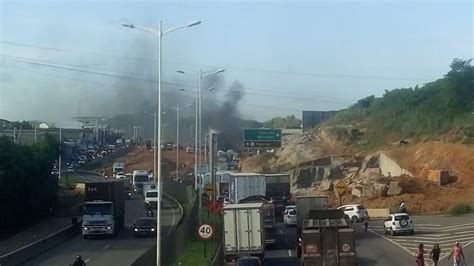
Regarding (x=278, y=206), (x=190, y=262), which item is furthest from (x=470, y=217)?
(x=190, y=262)

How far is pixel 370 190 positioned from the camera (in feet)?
259

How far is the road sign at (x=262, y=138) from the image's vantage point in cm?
7088

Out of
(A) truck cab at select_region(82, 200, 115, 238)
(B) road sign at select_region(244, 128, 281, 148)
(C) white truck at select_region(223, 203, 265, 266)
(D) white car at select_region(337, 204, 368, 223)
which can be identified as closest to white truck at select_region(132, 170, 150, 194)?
(B) road sign at select_region(244, 128, 281, 148)

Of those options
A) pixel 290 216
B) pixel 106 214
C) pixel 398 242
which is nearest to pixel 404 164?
pixel 290 216

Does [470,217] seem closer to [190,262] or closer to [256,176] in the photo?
[256,176]

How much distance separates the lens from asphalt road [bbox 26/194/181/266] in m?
42.5

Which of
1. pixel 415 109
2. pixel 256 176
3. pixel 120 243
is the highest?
pixel 415 109

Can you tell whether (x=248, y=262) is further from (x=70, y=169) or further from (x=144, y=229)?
(x=70, y=169)

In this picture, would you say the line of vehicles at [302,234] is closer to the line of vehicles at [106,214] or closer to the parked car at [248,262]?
the parked car at [248,262]

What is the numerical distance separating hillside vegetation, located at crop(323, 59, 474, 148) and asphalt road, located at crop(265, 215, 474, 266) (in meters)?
31.8

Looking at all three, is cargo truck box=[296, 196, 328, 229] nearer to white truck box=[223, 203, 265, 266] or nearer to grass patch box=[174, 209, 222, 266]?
grass patch box=[174, 209, 222, 266]

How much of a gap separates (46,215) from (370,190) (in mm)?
27792

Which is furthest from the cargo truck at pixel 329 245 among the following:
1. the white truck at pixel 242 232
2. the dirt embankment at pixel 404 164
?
the dirt embankment at pixel 404 164

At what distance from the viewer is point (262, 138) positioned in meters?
71.5
